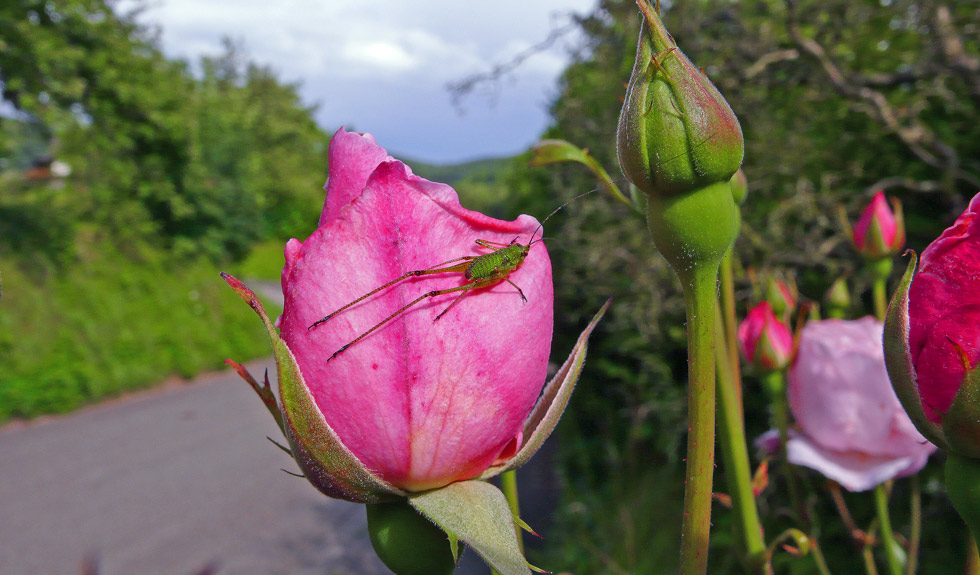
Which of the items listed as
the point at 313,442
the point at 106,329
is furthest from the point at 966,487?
the point at 106,329

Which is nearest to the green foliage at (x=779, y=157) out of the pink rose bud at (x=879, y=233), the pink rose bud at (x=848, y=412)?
the pink rose bud at (x=879, y=233)

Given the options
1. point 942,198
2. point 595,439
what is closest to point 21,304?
point 595,439

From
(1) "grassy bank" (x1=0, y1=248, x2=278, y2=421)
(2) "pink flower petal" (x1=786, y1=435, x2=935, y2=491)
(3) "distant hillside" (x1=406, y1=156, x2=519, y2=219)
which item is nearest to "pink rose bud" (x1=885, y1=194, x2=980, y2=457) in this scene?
(2) "pink flower petal" (x1=786, y1=435, x2=935, y2=491)

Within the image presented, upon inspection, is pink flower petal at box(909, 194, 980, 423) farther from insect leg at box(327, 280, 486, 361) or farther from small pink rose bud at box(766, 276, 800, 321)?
small pink rose bud at box(766, 276, 800, 321)

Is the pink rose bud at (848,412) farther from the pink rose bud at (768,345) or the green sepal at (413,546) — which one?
the green sepal at (413,546)

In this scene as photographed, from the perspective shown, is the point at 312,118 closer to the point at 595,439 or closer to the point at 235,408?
the point at 235,408

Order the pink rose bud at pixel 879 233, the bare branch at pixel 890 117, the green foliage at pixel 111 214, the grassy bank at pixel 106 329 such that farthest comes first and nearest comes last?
1. the green foliage at pixel 111 214
2. the grassy bank at pixel 106 329
3. the bare branch at pixel 890 117
4. the pink rose bud at pixel 879 233
